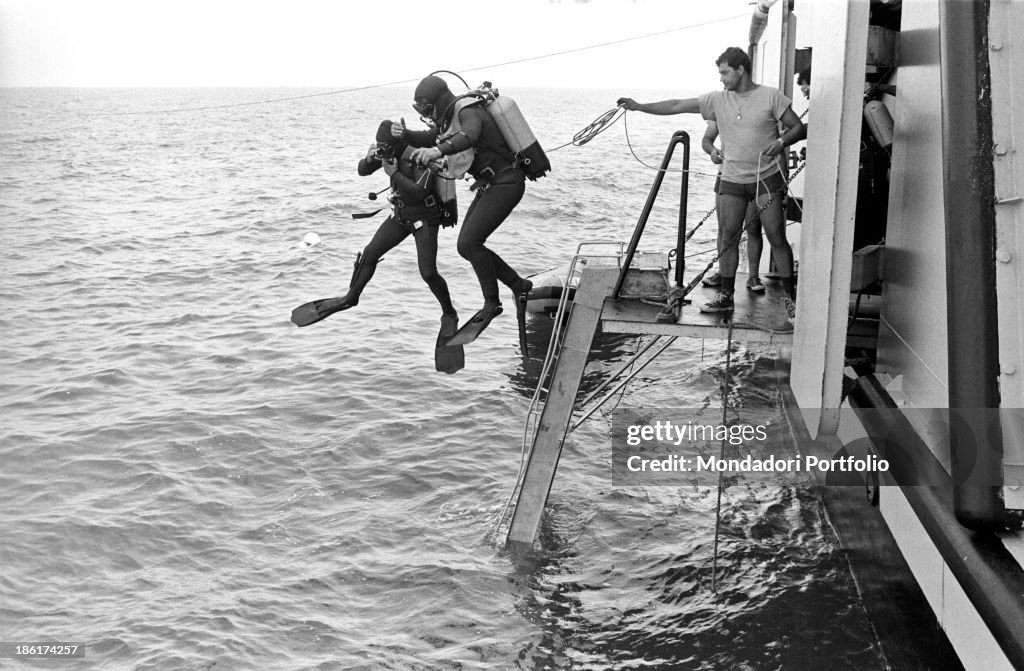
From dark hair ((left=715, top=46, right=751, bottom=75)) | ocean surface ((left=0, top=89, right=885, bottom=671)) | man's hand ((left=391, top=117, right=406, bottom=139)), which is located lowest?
ocean surface ((left=0, top=89, right=885, bottom=671))

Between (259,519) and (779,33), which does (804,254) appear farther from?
(259,519)

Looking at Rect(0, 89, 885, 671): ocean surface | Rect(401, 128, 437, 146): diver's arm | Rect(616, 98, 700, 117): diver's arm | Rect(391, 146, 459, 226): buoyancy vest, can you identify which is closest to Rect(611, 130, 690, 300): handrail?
Rect(616, 98, 700, 117): diver's arm

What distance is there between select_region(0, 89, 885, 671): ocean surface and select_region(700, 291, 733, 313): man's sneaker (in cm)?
149

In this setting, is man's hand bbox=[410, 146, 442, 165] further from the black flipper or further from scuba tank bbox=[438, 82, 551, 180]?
the black flipper

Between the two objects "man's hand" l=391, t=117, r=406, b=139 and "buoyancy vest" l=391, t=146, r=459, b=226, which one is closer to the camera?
"man's hand" l=391, t=117, r=406, b=139

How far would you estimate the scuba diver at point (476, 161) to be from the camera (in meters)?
7.77

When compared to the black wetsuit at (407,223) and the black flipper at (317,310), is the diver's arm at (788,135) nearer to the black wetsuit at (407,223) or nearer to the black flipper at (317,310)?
the black wetsuit at (407,223)

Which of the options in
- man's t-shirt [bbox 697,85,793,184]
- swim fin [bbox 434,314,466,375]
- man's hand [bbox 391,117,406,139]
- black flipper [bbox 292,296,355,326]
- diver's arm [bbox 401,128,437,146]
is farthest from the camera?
swim fin [bbox 434,314,466,375]

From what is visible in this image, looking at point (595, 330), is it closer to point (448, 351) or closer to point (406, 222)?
point (448, 351)

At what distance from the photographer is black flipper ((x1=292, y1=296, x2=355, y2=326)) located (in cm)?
881

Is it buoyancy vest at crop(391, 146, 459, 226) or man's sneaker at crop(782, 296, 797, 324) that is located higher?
buoyancy vest at crop(391, 146, 459, 226)

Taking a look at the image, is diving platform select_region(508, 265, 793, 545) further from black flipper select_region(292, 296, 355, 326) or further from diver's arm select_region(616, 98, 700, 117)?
black flipper select_region(292, 296, 355, 326)

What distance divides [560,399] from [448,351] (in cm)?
110

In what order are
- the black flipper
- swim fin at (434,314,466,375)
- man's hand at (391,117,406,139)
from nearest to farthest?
man's hand at (391,117,406,139)
the black flipper
swim fin at (434,314,466,375)
